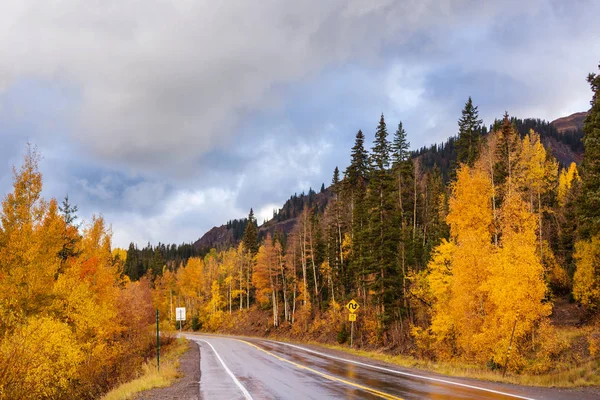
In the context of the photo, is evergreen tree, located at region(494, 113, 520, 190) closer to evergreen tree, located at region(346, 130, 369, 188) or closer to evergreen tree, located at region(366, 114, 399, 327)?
evergreen tree, located at region(366, 114, 399, 327)

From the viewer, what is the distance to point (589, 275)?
3108cm

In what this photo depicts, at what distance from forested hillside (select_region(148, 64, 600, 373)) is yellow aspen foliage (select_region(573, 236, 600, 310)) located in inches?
4.4

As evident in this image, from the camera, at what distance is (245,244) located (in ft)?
269

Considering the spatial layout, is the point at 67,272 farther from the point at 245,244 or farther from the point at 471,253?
the point at 245,244

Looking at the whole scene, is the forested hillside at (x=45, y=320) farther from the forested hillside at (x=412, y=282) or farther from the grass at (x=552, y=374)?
the grass at (x=552, y=374)

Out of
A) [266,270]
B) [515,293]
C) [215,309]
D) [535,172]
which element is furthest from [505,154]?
[215,309]

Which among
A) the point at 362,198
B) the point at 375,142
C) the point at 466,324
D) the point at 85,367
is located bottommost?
the point at 85,367

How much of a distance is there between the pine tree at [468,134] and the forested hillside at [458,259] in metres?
0.13

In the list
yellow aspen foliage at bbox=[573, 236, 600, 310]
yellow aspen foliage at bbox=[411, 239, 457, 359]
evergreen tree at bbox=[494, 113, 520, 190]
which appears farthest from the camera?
yellow aspen foliage at bbox=[573, 236, 600, 310]

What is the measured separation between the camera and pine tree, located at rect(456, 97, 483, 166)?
45.3m

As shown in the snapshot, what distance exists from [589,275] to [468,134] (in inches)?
797

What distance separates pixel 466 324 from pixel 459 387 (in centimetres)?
1289

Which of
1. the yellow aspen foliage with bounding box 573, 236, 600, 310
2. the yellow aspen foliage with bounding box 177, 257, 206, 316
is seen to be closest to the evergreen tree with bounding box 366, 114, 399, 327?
the yellow aspen foliage with bounding box 573, 236, 600, 310

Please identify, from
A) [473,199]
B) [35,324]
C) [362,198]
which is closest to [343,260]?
[362,198]
